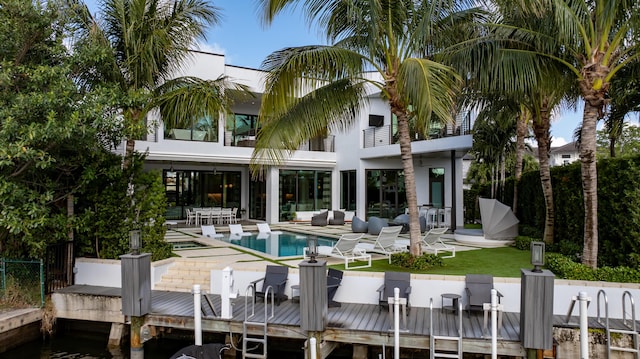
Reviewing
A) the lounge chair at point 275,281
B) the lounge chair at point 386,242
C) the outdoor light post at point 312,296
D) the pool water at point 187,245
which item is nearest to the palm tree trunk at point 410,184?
the lounge chair at point 386,242

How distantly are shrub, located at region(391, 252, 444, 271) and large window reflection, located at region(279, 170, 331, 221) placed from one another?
45.5 feet

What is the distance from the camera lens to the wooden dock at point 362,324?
6.17m

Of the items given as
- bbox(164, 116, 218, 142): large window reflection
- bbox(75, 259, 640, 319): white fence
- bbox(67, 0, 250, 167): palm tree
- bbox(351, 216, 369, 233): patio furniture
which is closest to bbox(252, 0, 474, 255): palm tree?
bbox(75, 259, 640, 319): white fence

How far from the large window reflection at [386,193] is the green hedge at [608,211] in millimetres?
9465

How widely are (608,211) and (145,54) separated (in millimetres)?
10274

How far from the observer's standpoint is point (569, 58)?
8.77 m

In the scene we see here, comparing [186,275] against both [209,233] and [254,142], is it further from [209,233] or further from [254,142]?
[254,142]

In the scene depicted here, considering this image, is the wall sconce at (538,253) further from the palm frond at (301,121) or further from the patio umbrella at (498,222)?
the patio umbrella at (498,222)

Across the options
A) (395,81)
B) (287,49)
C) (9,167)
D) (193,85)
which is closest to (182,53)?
(193,85)

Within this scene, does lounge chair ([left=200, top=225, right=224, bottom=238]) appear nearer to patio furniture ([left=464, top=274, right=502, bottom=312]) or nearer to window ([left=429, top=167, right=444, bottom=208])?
window ([left=429, top=167, right=444, bottom=208])

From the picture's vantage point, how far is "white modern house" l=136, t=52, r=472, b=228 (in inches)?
742

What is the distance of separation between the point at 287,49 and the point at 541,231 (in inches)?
387

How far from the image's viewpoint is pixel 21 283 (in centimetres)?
863

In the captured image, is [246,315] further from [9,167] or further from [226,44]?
[226,44]
